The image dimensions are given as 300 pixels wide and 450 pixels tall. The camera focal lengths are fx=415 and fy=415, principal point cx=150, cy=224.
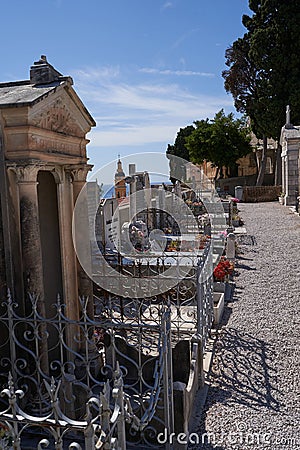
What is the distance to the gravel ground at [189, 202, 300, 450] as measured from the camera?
3868mm

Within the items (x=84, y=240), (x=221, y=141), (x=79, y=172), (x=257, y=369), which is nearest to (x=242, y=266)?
(x=257, y=369)

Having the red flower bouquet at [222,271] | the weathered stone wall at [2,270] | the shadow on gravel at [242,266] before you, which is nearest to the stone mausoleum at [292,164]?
the shadow on gravel at [242,266]

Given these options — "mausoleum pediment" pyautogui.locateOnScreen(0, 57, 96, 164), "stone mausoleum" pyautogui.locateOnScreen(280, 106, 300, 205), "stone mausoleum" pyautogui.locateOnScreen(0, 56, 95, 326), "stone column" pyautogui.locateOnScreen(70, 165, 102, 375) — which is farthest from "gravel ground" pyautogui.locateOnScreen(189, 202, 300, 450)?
"stone mausoleum" pyautogui.locateOnScreen(280, 106, 300, 205)

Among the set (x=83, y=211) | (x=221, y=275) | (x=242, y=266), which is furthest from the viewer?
(x=242, y=266)

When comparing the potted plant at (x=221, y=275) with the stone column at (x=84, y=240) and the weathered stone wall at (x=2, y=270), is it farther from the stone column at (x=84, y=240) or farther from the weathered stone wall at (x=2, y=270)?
the weathered stone wall at (x=2, y=270)

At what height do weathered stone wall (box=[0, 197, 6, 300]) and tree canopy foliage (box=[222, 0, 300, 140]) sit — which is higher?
tree canopy foliage (box=[222, 0, 300, 140])

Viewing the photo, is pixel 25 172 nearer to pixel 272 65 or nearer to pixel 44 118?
pixel 44 118

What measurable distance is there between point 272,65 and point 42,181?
24516mm

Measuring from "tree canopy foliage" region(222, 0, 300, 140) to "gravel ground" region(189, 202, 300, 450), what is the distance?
18.4m

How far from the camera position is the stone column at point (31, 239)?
389 cm

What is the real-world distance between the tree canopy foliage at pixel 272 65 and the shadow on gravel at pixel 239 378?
74.0 ft

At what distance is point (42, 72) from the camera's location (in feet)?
14.0

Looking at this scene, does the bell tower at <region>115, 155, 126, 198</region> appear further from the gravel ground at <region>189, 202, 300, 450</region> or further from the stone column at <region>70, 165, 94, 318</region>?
the stone column at <region>70, 165, 94, 318</region>

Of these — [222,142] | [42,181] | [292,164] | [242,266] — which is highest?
[222,142]
